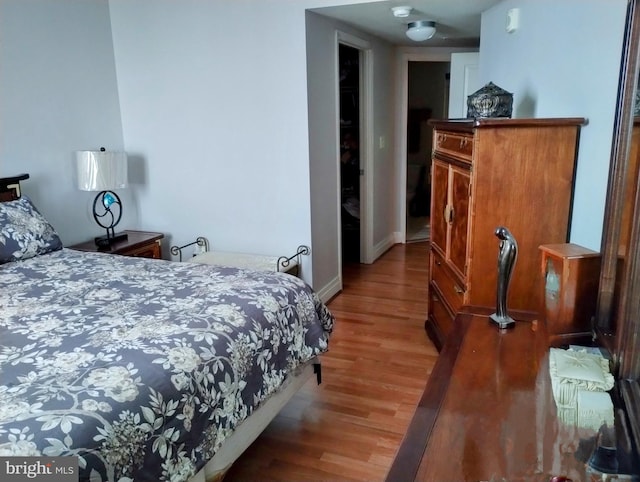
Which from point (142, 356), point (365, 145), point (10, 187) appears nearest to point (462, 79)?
point (365, 145)

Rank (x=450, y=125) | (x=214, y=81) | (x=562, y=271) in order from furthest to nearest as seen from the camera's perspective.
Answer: (x=214, y=81)
(x=450, y=125)
(x=562, y=271)

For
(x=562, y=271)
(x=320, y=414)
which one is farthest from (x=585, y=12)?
(x=320, y=414)

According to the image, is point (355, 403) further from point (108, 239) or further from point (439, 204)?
point (108, 239)

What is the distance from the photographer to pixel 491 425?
1.05 metres

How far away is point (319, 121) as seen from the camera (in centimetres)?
360

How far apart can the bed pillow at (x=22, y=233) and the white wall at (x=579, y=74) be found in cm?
270

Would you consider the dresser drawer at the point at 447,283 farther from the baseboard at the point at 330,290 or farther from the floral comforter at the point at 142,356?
the baseboard at the point at 330,290

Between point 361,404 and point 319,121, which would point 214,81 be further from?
point 361,404

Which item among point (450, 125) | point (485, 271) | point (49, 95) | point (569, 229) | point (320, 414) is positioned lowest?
point (320, 414)

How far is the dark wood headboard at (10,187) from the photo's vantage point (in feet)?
9.48

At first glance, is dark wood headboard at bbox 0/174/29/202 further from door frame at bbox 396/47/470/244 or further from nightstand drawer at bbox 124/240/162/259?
door frame at bbox 396/47/470/244

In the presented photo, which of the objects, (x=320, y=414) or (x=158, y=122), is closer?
(x=320, y=414)

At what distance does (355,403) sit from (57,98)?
2.79 metres

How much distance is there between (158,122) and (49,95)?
77 centimetres
